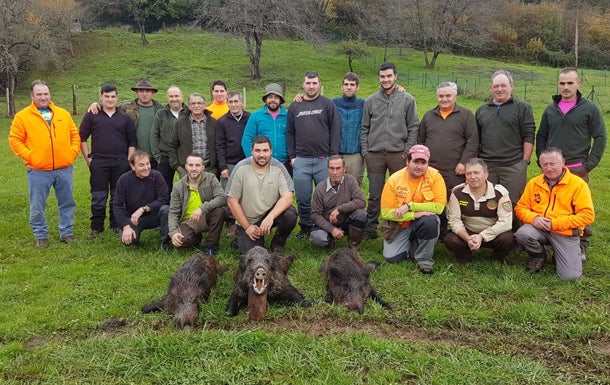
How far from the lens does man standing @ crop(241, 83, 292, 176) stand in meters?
7.15

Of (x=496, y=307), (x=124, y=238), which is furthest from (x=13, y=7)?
(x=496, y=307)

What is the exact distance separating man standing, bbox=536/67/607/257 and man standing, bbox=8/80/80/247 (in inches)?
266

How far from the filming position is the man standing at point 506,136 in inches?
250

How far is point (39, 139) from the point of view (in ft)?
22.7

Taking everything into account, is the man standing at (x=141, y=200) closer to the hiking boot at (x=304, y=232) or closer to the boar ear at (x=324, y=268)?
the hiking boot at (x=304, y=232)

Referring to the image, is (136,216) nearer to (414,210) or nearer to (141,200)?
(141,200)

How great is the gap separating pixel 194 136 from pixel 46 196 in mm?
2318

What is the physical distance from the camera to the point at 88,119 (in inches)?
297

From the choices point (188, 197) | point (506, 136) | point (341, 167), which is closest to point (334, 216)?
point (341, 167)

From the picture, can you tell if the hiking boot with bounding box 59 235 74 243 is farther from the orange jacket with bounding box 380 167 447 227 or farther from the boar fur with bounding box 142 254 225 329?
the orange jacket with bounding box 380 167 447 227

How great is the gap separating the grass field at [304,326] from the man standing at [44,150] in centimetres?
50

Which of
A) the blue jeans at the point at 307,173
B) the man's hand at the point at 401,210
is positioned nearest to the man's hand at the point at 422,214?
the man's hand at the point at 401,210

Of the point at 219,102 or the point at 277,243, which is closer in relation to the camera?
the point at 277,243

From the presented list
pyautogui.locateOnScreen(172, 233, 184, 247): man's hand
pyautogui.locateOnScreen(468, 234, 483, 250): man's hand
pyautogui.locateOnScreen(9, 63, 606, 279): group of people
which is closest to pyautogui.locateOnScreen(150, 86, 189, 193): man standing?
pyautogui.locateOnScreen(9, 63, 606, 279): group of people
